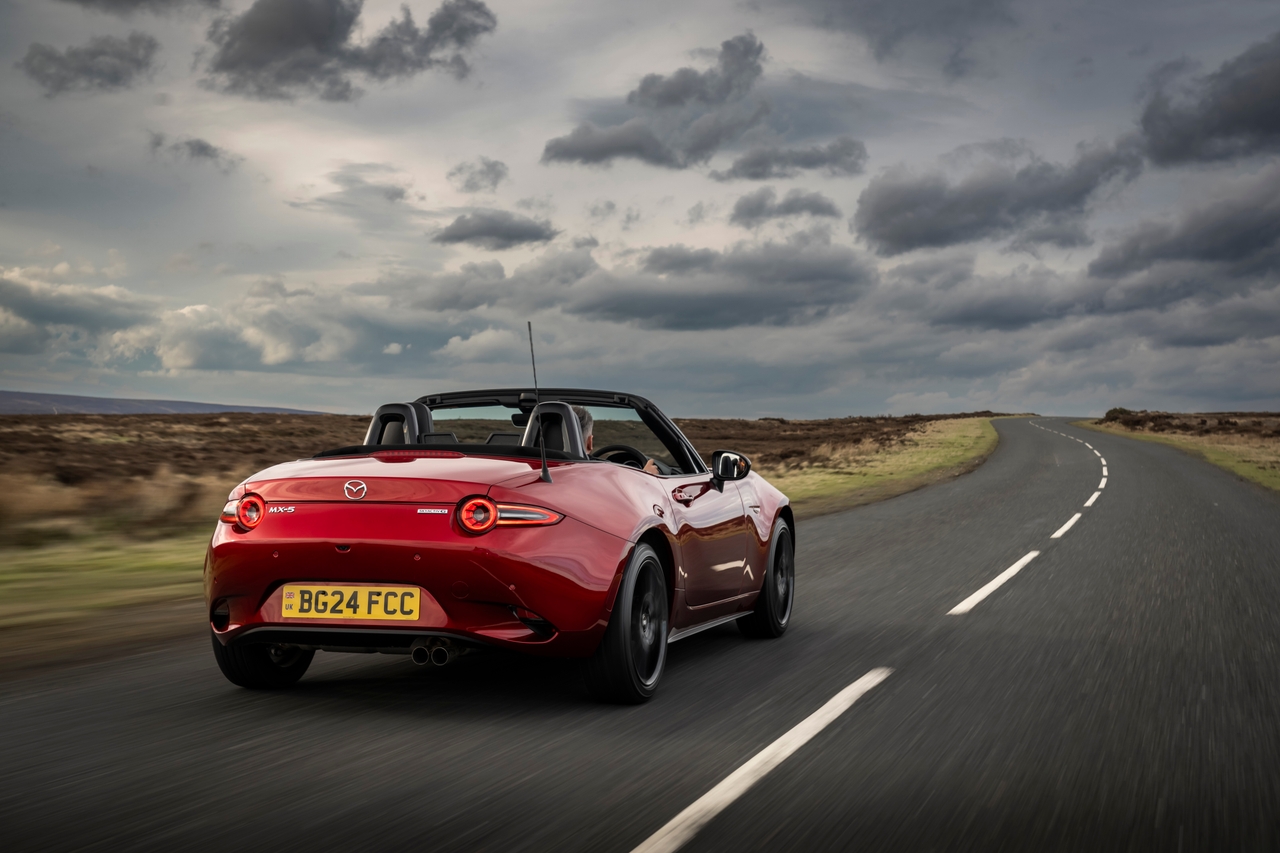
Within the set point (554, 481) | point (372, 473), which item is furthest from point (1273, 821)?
point (372, 473)

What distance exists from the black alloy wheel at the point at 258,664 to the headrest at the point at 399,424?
1.13m

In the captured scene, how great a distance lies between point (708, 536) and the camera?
623 centimetres

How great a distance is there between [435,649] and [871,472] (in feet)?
91.1

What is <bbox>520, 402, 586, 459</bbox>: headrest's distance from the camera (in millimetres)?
5555

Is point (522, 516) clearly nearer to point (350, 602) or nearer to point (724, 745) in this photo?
point (350, 602)

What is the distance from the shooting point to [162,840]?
328cm

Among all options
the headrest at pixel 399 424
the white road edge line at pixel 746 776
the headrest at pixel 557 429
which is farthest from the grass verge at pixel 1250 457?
the headrest at pixel 399 424

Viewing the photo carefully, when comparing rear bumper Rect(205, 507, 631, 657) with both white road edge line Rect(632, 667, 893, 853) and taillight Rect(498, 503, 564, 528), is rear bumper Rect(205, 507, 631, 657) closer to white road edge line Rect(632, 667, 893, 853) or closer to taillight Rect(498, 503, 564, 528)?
taillight Rect(498, 503, 564, 528)

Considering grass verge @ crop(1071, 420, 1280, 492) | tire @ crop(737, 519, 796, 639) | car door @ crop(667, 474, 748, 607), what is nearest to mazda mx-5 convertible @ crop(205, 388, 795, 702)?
car door @ crop(667, 474, 748, 607)

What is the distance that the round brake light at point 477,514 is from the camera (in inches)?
186

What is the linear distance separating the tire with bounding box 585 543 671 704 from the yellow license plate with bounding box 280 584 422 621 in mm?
893

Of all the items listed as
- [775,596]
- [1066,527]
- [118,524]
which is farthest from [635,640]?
[118,524]

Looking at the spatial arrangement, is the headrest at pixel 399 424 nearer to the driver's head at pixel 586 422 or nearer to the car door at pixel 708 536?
the driver's head at pixel 586 422

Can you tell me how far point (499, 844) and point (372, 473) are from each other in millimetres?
2062
